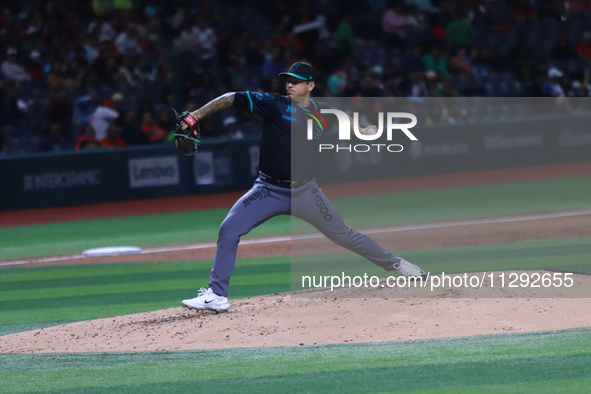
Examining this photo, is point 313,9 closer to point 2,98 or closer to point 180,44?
point 180,44

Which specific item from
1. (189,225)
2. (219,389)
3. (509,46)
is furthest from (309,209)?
(509,46)

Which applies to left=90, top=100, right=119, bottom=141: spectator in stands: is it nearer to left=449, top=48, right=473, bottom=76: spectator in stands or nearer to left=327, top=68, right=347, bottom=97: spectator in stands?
left=327, top=68, right=347, bottom=97: spectator in stands

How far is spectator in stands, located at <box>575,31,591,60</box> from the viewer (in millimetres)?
21547

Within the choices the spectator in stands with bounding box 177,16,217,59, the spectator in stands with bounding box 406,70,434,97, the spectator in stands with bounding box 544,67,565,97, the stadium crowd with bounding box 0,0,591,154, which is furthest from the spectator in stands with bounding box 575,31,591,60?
the spectator in stands with bounding box 177,16,217,59

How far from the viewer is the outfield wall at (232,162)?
52.3 ft

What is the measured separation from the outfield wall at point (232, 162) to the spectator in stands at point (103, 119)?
54cm

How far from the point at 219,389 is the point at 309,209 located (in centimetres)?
219

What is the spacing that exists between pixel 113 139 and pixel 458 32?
8817 mm

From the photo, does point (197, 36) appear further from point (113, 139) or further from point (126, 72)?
point (113, 139)

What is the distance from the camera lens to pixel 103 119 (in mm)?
16641

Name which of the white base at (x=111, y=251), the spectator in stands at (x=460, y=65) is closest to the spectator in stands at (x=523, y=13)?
the spectator in stands at (x=460, y=65)

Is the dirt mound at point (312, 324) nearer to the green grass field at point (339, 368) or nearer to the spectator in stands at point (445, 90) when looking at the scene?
the green grass field at point (339, 368)

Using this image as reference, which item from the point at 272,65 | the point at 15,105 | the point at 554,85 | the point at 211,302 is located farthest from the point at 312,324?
the point at 554,85

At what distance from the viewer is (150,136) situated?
16.9 metres
